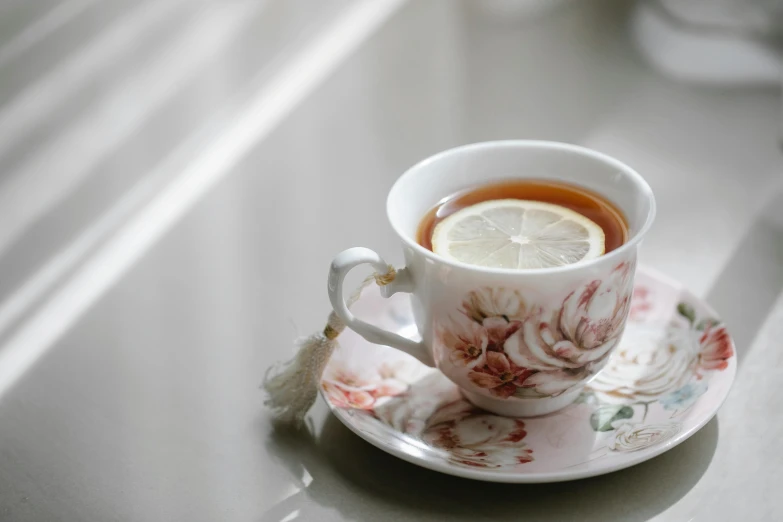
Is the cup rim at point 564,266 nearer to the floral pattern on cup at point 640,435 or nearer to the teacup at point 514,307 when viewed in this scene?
the teacup at point 514,307

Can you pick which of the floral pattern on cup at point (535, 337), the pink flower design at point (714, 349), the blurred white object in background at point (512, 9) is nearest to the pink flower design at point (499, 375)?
the floral pattern on cup at point (535, 337)

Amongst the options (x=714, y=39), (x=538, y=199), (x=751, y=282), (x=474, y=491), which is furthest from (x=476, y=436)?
(x=714, y=39)

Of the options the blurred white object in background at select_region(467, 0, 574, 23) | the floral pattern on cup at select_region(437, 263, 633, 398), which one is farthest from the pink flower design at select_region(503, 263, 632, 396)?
the blurred white object in background at select_region(467, 0, 574, 23)

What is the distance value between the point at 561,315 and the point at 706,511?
0.13m

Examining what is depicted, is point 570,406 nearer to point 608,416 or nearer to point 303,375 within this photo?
point 608,416

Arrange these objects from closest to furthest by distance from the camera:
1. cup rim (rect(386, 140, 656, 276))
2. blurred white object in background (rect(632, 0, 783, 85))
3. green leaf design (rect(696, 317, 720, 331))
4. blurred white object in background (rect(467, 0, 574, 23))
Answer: cup rim (rect(386, 140, 656, 276)), green leaf design (rect(696, 317, 720, 331)), blurred white object in background (rect(632, 0, 783, 85)), blurred white object in background (rect(467, 0, 574, 23))

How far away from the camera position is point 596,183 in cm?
62

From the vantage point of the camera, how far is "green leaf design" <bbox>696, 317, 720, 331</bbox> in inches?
25.1

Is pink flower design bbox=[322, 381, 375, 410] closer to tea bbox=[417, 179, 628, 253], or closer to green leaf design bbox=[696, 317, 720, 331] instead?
tea bbox=[417, 179, 628, 253]

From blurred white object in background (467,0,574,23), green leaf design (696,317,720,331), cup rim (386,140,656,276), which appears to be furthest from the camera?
blurred white object in background (467,0,574,23)

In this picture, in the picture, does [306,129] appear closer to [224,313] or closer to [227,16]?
[227,16]

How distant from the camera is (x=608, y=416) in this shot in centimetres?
58

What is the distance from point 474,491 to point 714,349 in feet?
0.61

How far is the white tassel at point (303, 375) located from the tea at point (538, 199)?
0.06 metres
